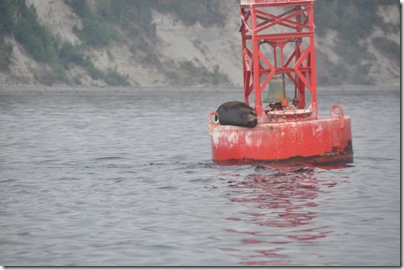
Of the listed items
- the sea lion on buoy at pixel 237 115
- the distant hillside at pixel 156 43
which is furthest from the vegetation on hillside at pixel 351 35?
the sea lion on buoy at pixel 237 115

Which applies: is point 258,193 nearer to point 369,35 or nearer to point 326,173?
point 326,173

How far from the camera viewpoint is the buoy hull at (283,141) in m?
26.3

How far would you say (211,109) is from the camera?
221 feet

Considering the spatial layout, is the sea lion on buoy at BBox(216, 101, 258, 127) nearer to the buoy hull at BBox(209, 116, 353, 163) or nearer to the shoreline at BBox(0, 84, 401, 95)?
the buoy hull at BBox(209, 116, 353, 163)

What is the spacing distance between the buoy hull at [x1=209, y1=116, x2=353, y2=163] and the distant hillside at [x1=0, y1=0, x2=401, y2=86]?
60.8 metres

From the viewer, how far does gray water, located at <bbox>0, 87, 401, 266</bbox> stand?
16.3 m

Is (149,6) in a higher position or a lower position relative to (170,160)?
higher

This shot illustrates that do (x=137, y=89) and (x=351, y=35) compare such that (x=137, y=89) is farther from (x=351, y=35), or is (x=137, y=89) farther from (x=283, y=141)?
(x=283, y=141)

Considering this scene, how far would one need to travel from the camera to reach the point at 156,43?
98312 millimetres

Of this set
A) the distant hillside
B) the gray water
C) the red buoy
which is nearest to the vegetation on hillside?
→ the distant hillside

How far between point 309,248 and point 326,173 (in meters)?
9.55

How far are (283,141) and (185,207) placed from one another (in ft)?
19.6

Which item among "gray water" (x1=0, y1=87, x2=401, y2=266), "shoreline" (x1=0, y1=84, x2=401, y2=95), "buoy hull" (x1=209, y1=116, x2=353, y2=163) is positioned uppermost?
"buoy hull" (x1=209, y1=116, x2=353, y2=163)

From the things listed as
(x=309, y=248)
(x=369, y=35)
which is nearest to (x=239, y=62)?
(x=369, y=35)
